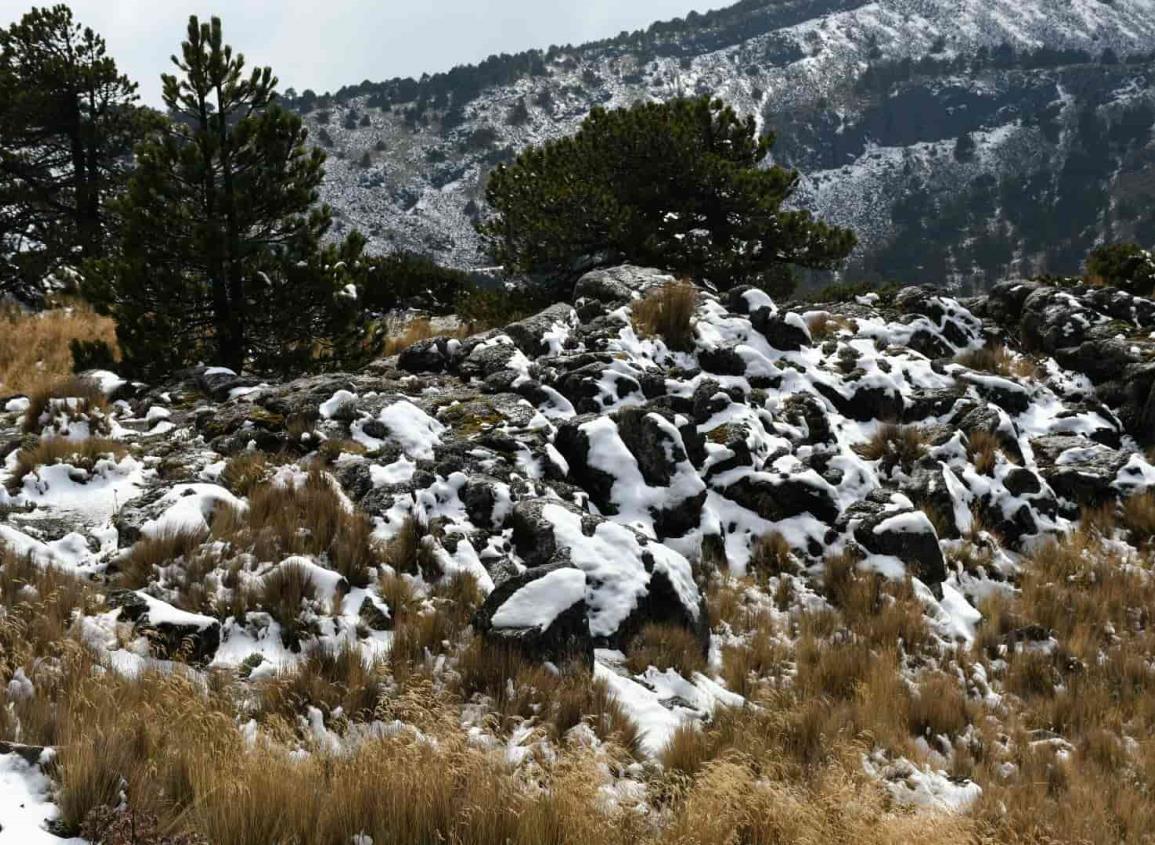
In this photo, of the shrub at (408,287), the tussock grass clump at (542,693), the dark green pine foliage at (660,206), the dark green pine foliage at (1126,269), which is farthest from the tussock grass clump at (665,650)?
the shrub at (408,287)

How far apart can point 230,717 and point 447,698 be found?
1056mm

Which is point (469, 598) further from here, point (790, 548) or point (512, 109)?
point (512, 109)

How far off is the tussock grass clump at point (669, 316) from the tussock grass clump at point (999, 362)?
15.0 ft

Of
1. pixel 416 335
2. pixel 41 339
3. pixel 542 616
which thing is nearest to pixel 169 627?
pixel 542 616

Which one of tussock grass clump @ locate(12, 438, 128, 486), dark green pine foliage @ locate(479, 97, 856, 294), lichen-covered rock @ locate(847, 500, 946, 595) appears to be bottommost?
lichen-covered rock @ locate(847, 500, 946, 595)

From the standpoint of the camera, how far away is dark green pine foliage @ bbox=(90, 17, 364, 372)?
9242 mm

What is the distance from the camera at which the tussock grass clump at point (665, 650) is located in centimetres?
468

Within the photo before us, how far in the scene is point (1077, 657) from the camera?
5375 mm

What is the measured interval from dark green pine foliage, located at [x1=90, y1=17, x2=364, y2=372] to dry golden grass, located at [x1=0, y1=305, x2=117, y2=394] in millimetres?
1815

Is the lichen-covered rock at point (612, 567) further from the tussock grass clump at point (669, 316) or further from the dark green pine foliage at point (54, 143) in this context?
the dark green pine foliage at point (54, 143)

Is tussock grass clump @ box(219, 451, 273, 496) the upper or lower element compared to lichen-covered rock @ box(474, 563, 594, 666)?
upper

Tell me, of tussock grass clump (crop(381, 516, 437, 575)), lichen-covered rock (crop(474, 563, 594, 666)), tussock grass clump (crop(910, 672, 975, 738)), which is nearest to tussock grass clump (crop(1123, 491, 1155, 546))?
tussock grass clump (crop(910, 672, 975, 738))

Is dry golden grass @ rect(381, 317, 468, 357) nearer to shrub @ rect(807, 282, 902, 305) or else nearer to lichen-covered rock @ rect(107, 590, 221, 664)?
shrub @ rect(807, 282, 902, 305)

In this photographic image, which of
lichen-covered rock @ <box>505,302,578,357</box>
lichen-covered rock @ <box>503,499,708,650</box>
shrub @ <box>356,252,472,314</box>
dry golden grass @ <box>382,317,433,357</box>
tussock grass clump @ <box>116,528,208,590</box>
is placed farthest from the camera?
shrub @ <box>356,252,472,314</box>
